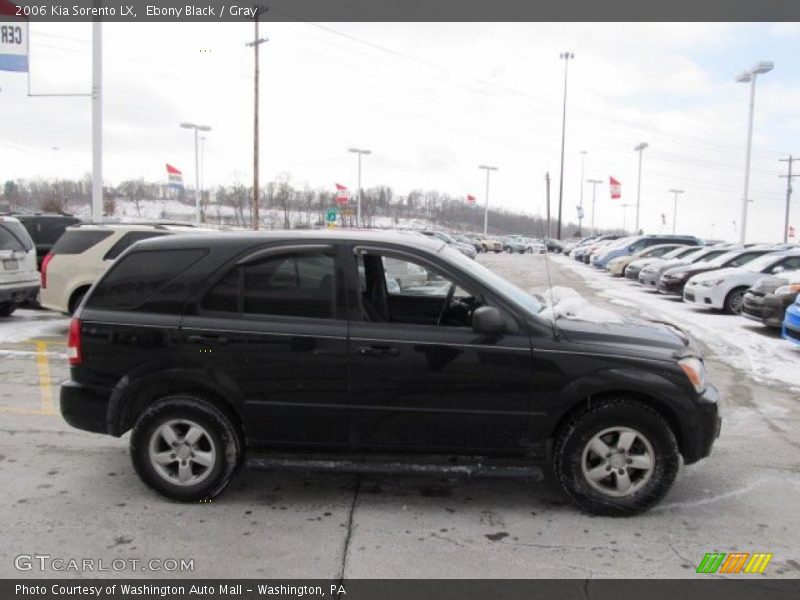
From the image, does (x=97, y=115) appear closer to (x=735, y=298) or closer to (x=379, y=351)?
(x=379, y=351)

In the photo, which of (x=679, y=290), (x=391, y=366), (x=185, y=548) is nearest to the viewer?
(x=185, y=548)

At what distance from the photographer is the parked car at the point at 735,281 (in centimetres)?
1424

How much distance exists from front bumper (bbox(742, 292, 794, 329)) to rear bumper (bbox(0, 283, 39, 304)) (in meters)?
13.0

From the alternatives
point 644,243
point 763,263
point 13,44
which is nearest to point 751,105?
point 644,243

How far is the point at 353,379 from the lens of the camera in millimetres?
4102

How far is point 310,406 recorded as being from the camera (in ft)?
13.6

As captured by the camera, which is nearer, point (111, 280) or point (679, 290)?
point (111, 280)

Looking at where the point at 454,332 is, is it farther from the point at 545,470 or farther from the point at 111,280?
the point at 111,280

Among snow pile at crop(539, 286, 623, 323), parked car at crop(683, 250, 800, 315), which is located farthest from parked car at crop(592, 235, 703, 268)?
snow pile at crop(539, 286, 623, 323)

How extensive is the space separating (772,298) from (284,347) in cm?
981

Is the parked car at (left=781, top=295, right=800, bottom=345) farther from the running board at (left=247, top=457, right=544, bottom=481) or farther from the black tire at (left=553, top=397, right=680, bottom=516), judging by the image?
the running board at (left=247, top=457, right=544, bottom=481)

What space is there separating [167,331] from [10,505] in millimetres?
1514
